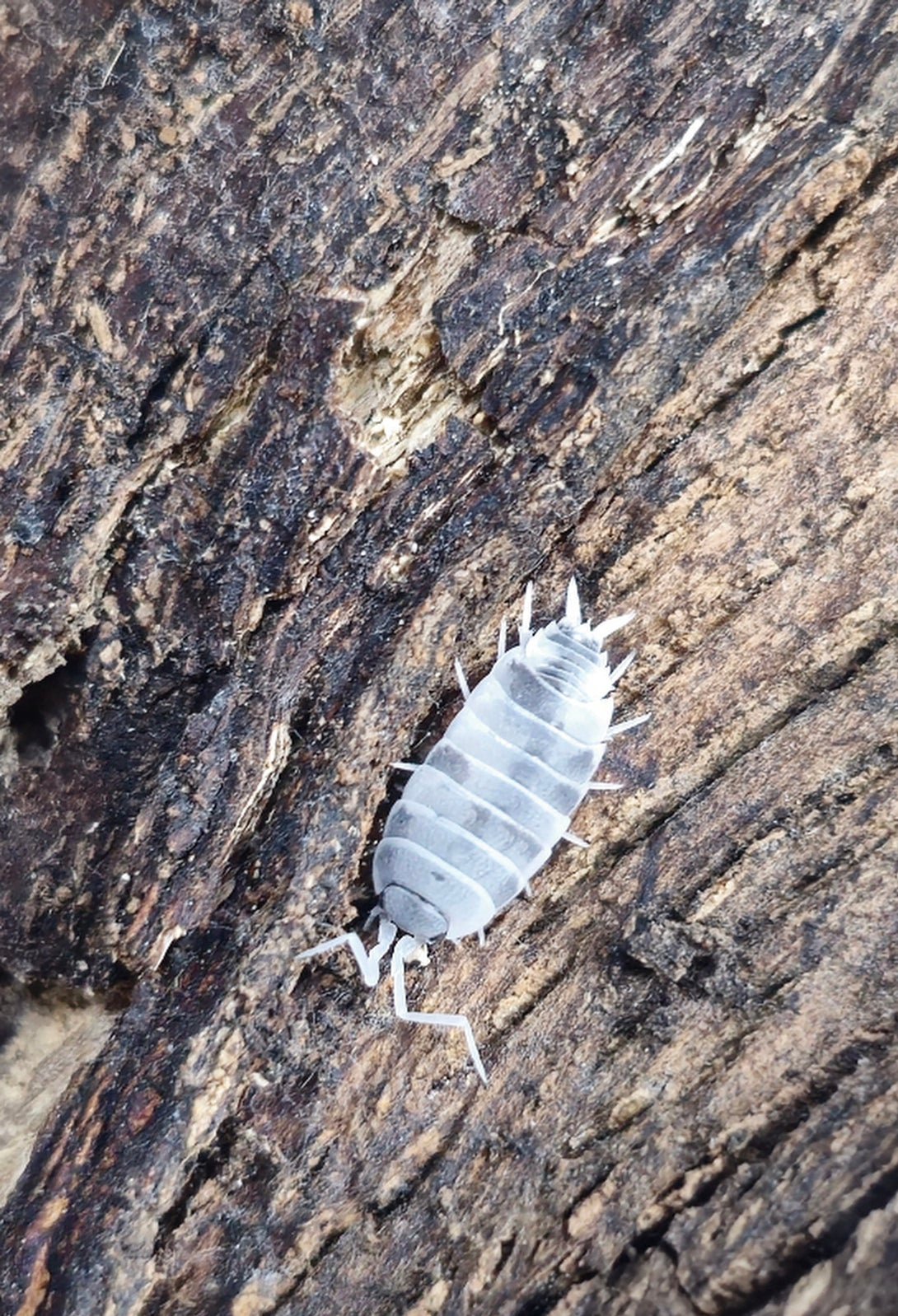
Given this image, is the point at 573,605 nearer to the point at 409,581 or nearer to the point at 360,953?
the point at 409,581

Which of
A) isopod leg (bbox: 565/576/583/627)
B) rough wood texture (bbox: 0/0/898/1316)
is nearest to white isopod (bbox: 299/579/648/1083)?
isopod leg (bbox: 565/576/583/627)

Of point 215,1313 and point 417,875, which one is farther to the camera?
point 417,875

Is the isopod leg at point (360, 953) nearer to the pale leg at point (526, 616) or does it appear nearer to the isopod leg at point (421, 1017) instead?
the isopod leg at point (421, 1017)

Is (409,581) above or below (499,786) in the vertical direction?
above

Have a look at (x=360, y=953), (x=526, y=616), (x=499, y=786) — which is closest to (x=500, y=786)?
(x=499, y=786)

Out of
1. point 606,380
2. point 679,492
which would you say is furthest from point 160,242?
point 679,492

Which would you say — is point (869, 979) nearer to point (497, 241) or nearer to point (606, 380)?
point (606, 380)

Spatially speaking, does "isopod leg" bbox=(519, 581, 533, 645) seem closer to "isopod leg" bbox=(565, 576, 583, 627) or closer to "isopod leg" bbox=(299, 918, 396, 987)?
"isopod leg" bbox=(565, 576, 583, 627)
